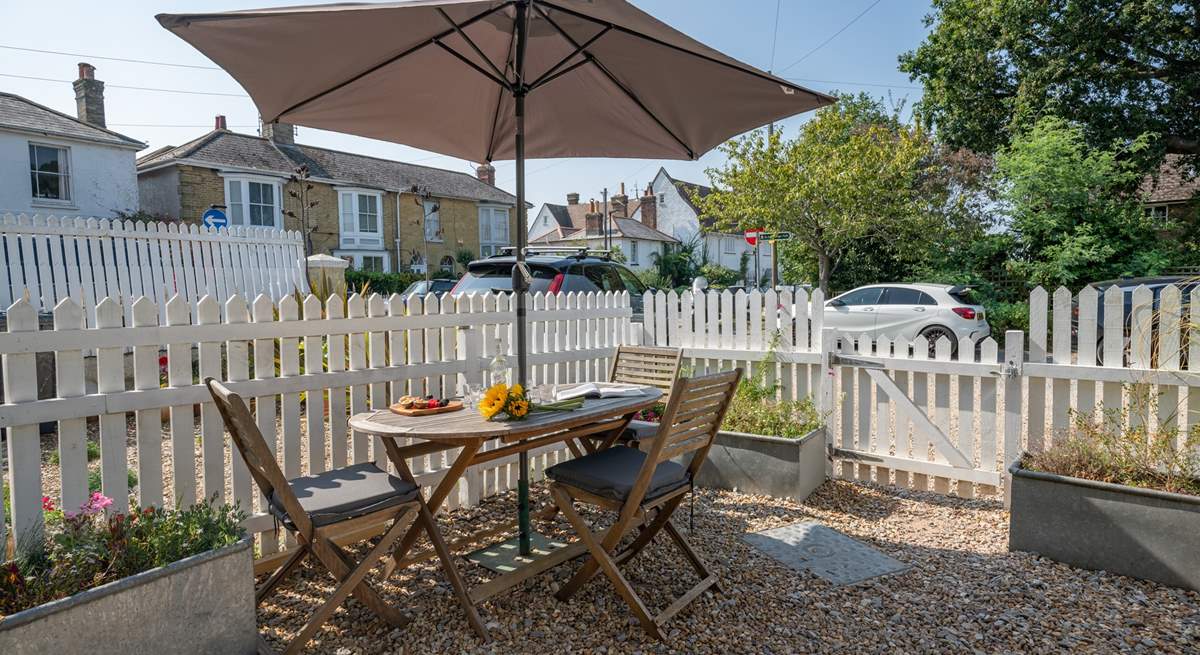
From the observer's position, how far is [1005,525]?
4.00 m

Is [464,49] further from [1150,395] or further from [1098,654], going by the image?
[1150,395]

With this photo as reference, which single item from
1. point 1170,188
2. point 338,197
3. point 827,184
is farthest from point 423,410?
point 1170,188

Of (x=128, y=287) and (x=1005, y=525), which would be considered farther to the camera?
(x=128, y=287)

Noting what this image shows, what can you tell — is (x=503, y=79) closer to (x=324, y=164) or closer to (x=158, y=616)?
(x=158, y=616)

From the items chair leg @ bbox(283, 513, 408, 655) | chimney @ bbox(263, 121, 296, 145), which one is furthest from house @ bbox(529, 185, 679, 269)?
chair leg @ bbox(283, 513, 408, 655)

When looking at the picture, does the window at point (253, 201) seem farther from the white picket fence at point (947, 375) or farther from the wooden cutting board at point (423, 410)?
the wooden cutting board at point (423, 410)

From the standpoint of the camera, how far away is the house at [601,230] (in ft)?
119

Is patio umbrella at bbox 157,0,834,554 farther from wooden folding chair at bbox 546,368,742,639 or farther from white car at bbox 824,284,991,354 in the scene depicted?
white car at bbox 824,284,991,354

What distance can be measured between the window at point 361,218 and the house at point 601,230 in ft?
32.5

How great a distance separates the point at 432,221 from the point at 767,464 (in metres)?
26.5

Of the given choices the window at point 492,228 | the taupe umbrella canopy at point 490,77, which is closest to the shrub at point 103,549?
the taupe umbrella canopy at point 490,77

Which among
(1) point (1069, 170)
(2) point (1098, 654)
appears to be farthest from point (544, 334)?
(1) point (1069, 170)

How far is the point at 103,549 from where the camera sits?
223 cm

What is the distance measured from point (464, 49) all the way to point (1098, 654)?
4.08m
